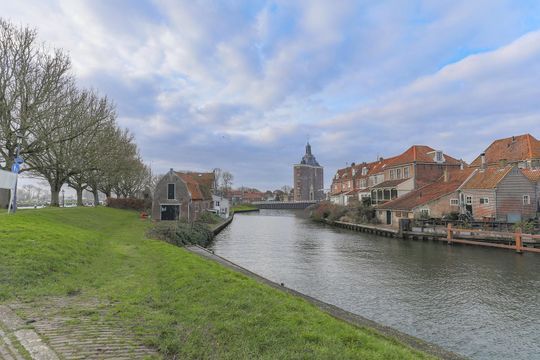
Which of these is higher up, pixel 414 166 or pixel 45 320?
pixel 414 166

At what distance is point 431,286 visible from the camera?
614 inches

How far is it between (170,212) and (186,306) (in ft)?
105

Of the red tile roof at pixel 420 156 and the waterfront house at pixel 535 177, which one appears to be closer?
the waterfront house at pixel 535 177

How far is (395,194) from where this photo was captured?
1857 inches

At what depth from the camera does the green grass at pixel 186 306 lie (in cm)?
539

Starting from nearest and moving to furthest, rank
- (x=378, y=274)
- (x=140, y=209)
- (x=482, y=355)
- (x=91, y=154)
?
(x=482, y=355) → (x=378, y=274) → (x=91, y=154) → (x=140, y=209)

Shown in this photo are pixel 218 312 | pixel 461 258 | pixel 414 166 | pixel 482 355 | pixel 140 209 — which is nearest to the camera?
pixel 218 312

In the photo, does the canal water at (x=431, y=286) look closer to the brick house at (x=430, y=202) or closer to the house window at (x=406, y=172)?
the brick house at (x=430, y=202)

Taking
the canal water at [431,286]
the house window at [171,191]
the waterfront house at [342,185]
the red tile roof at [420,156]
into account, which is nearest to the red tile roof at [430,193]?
the red tile roof at [420,156]

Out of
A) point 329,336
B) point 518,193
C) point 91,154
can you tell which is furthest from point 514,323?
point 91,154

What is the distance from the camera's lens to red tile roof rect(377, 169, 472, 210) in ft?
122

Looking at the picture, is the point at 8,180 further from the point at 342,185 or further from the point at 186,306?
the point at 342,185

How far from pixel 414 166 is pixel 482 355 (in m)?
40.6

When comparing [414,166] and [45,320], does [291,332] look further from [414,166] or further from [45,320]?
[414,166]
